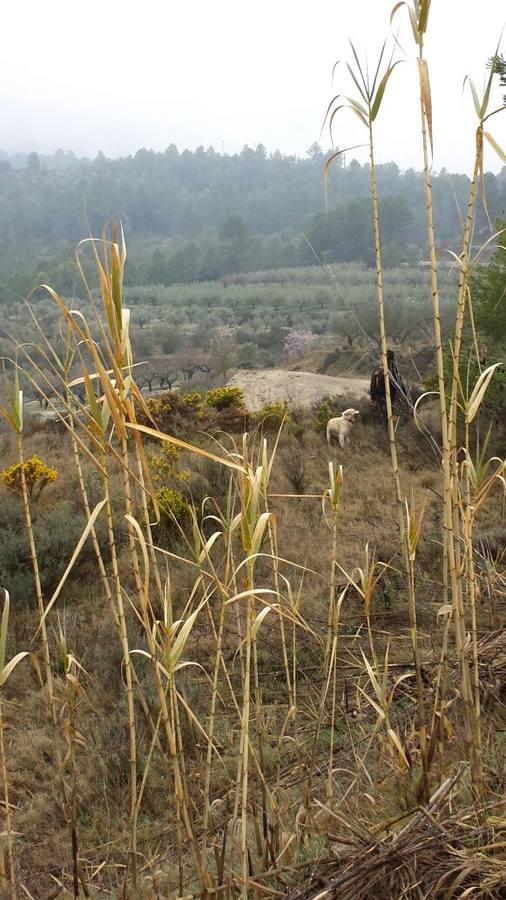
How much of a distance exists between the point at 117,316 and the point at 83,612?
4.12 meters

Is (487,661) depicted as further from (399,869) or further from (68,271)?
(68,271)

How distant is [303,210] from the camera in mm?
68125

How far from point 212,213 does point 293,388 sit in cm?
6218

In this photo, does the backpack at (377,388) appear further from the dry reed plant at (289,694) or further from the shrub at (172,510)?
the dry reed plant at (289,694)

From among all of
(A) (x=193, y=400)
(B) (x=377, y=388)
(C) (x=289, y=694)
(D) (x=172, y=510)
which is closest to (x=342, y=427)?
(B) (x=377, y=388)

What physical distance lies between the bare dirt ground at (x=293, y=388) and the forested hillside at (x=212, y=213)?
10.5 m

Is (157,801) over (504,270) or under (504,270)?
under

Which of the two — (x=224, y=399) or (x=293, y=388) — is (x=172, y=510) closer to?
(x=224, y=399)

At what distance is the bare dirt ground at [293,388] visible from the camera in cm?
1189

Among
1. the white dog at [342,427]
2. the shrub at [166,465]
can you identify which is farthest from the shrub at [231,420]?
the shrub at [166,465]

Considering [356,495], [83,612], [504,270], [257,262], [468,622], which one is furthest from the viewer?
[257,262]

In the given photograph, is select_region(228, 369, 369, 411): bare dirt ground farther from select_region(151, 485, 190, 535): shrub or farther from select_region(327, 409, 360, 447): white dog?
select_region(151, 485, 190, 535): shrub

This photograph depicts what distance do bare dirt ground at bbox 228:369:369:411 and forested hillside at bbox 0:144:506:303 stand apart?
10.5 metres

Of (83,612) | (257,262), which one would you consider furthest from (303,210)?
(83,612)
